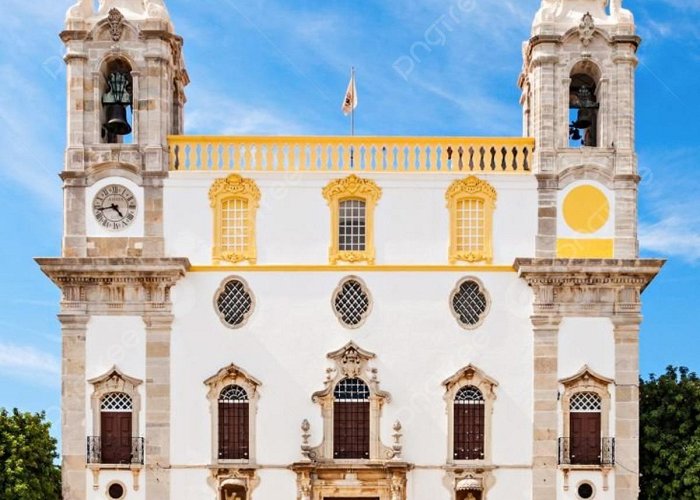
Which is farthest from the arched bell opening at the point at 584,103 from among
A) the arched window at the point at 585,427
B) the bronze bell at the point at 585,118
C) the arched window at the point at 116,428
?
the arched window at the point at 116,428

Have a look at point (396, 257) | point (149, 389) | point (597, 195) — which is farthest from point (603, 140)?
point (149, 389)

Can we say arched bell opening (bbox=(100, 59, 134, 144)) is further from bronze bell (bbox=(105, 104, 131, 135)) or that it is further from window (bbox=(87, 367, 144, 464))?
window (bbox=(87, 367, 144, 464))

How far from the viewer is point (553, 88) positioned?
3022 centimetres

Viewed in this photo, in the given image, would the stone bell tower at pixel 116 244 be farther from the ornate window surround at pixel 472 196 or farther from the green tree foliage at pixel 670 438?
the green tree foliage at pixel 670 438

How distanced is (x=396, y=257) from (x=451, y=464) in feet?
19.0

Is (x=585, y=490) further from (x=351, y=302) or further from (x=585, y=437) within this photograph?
(x=351, y=302)

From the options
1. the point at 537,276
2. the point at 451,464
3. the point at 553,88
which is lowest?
the point at 451,464

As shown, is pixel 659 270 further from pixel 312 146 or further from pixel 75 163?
pixel 75 163

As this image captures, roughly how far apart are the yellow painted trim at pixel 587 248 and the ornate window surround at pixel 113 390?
39.7ft

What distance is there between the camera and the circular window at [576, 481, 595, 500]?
29.0 metres

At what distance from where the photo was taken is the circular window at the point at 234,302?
29812 mm

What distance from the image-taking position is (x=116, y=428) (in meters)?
29.4

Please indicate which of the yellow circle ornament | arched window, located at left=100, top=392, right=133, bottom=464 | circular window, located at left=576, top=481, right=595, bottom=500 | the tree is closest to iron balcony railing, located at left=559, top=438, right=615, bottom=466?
circular window, located at left=576, top=481, right=595, bottom=500

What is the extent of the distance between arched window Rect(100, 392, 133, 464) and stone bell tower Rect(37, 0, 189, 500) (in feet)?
0.28
